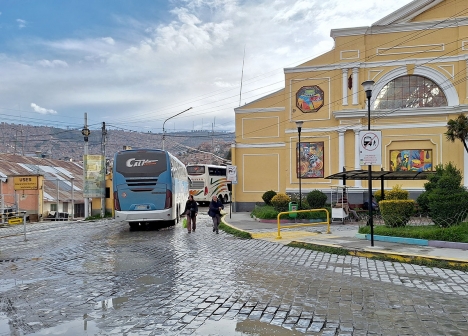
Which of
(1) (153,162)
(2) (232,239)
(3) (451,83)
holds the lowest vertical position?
(2) (232,239)

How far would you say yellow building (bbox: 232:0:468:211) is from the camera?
2627 centimetres

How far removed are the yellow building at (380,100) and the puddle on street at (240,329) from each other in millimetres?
21874

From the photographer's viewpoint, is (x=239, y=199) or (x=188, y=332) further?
(x=239, y=199)

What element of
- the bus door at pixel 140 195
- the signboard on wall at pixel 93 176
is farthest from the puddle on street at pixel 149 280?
the signboard on wall at pixel 93 176

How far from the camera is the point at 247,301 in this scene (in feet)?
23.4

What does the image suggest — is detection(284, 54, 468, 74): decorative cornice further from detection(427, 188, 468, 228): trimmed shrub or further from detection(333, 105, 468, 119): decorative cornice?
detection(427, 188, 468, 228): trimmed shrub

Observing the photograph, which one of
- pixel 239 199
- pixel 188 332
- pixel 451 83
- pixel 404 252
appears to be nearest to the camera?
pixel 188 332

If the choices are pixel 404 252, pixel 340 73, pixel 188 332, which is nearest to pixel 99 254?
pixel 188 332

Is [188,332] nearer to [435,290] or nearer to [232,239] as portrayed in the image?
[435,290]

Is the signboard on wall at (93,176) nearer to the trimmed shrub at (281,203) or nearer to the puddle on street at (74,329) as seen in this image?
the trimmed shrub at (281,203)

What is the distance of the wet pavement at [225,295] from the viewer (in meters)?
5.92

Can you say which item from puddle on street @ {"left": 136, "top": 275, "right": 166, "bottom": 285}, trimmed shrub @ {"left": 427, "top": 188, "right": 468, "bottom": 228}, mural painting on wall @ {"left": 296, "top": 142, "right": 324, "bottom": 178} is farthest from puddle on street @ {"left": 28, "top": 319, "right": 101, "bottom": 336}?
mural painting on wall @ {"left": 296, "top": 142, "right": 324, "bottom": 178}

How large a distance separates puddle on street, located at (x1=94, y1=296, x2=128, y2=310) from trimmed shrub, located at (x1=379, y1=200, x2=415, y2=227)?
10.2 meters

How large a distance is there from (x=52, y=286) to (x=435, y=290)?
7190mm
